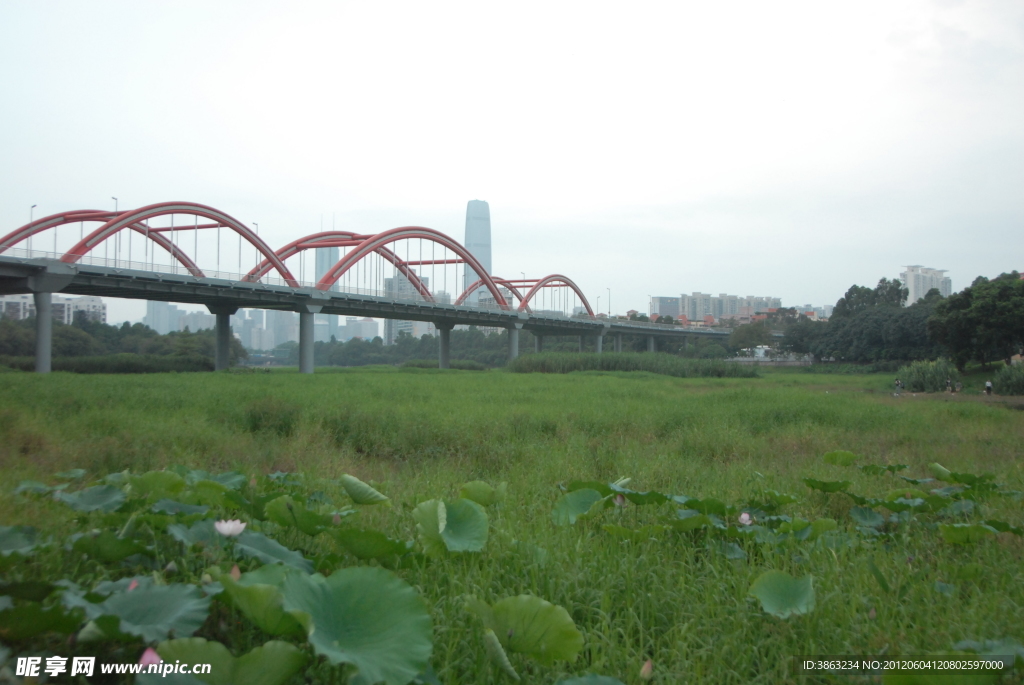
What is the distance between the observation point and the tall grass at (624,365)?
38.3 m

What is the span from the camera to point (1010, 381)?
903 inches

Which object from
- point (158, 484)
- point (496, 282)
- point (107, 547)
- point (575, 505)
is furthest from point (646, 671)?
point (496, 282)

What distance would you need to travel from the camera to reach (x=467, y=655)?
2.45 metres

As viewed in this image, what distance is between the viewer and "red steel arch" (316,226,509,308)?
38562 mm

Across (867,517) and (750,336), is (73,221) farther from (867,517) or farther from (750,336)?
(750,336)

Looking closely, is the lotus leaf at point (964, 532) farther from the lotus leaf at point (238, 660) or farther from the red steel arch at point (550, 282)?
the red steel arch at point (550, 282)

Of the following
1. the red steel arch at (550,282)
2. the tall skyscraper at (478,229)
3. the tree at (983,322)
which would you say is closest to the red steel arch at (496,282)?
the red steel arch at (550,282)

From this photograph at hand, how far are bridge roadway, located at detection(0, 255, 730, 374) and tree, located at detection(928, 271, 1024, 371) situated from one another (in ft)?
102

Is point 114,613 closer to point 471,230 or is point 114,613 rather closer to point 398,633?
point 398,633

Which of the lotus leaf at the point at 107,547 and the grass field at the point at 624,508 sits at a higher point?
the lotus leaf at the point at 107,547

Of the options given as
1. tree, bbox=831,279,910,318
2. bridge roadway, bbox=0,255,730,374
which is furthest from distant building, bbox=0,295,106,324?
tree, bbox=831,279,910,318

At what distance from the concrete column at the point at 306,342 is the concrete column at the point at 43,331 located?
12.6m

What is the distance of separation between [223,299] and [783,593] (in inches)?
1434

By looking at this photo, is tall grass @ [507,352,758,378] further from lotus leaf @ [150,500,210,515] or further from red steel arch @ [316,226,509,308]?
lotus leaf @ [150,500,210,515]
